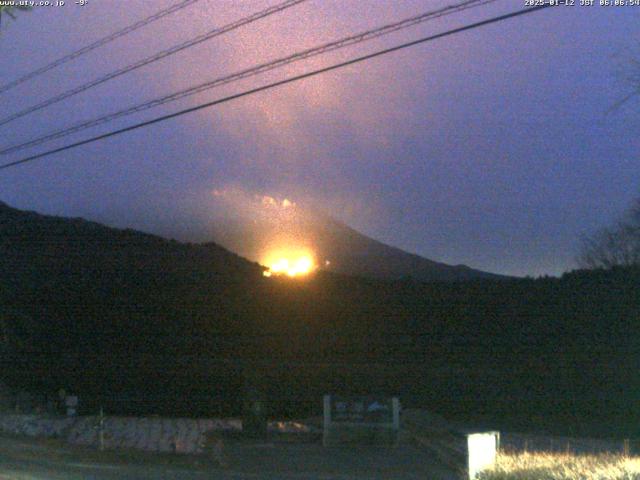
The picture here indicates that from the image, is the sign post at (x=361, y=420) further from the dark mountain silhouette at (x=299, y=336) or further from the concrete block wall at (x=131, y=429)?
the dark mountain silhouette at (x=299, y=336)

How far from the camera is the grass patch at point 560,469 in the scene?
9.82m

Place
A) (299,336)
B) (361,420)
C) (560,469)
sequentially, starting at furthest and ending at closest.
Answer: (299,336)
(361,420)
(560,469)

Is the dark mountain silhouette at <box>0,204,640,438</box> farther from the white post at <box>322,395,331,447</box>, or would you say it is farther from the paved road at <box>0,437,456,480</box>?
the paved road at <box>0,437,456,480</box>

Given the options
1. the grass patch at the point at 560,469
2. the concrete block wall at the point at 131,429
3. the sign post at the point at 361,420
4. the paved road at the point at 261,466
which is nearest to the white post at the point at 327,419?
the sign post at the point at 361,420

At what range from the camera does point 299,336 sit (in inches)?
976

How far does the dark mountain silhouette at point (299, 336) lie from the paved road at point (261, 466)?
15.8ft

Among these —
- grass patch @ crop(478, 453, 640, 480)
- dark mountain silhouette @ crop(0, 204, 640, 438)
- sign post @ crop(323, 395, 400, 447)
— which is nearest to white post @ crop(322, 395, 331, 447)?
sign post @ crop(323, 395, 400, 447)

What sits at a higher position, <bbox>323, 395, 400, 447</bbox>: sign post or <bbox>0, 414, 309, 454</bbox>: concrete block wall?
<bbox>323, 395, 400, 447</bbox>: sign post

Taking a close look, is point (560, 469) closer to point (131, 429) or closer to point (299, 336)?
point (299, 336)

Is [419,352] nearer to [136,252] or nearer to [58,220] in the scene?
[136,252]

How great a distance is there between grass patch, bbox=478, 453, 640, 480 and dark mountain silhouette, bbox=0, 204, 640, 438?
25.9 ft

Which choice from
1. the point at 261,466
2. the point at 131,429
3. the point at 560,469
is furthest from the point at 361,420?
the point at 131,429

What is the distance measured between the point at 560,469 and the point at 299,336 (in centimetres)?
1465

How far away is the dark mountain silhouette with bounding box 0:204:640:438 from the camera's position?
20.5 m
